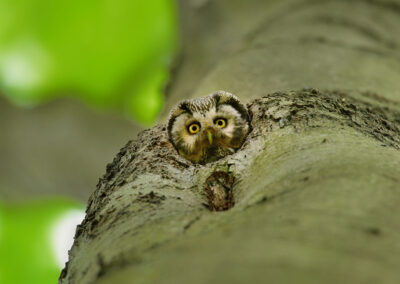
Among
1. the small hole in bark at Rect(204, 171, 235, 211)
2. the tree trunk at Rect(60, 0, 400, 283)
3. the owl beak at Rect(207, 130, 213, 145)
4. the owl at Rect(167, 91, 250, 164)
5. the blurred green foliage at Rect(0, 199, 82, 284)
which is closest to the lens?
the tree trunk at Rect(60, 0, 400, 283)

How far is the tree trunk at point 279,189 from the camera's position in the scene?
79cm

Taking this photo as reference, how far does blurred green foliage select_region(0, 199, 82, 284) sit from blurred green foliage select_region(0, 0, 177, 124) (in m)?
0.87

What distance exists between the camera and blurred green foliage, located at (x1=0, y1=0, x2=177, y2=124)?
4270mm

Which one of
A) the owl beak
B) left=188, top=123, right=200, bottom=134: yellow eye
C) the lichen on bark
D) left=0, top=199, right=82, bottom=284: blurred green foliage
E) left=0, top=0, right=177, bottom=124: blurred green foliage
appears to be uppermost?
left=0, top=0, right=177, bottom=124: blurred green foliage

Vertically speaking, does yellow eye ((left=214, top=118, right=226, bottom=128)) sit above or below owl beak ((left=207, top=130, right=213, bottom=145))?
above

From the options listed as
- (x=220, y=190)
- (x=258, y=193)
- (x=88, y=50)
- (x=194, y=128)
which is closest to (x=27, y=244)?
(x=88, y=50)

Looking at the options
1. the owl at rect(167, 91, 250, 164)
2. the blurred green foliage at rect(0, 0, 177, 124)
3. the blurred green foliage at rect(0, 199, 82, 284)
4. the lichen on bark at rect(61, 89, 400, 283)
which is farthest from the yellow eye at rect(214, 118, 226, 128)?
the blurred green foliage at rect(0, 199, 82, 284)

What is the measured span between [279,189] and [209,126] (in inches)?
32.2

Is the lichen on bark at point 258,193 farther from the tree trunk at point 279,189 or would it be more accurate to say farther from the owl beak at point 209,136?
the owl beak at point 209,136

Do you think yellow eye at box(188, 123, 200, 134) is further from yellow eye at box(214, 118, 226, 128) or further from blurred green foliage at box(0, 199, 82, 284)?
blurred green foliage at box(0, 199, 82, 284)

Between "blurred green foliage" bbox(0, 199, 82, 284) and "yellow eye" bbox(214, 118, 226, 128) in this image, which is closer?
"yellow eye" bbox(214, 118, 226, 128)

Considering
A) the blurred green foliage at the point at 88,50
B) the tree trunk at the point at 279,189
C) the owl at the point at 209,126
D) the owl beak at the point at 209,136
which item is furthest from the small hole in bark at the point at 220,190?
the blurred green foliage at the point at 88,50

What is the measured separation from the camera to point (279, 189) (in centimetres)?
107

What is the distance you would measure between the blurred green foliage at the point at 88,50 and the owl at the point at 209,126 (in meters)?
2.38
